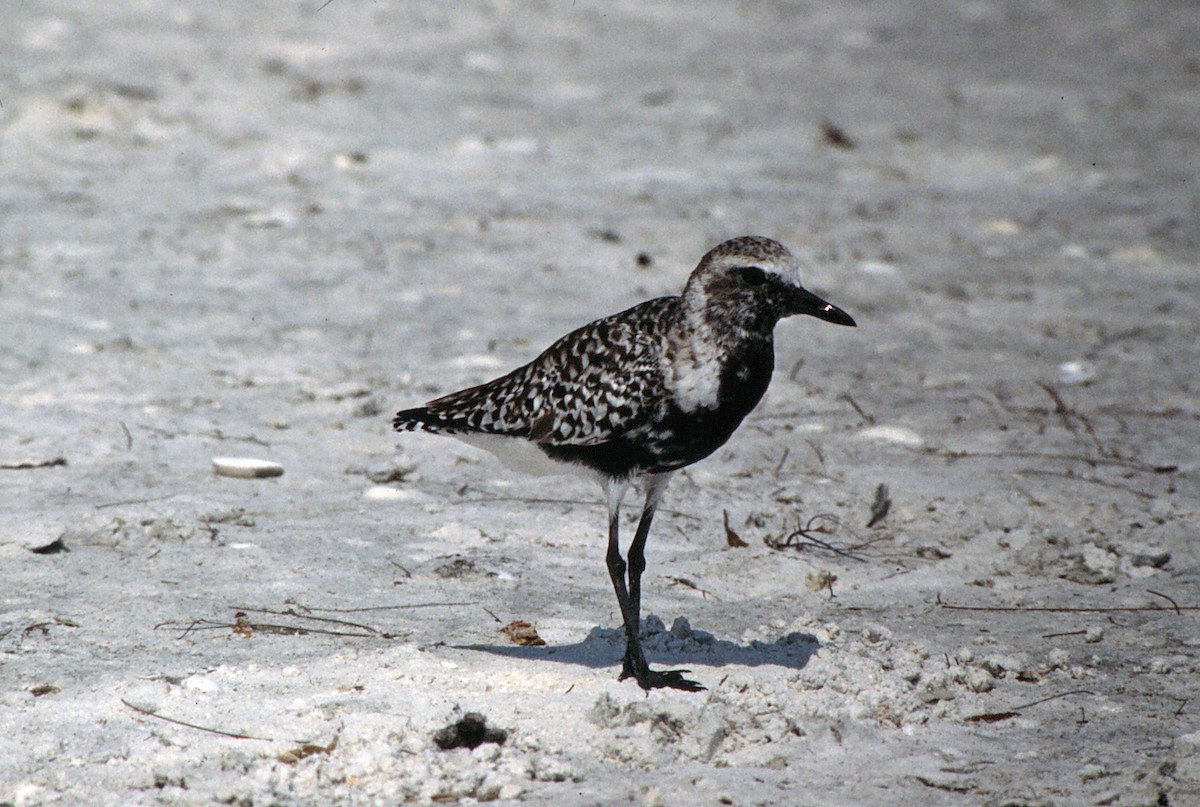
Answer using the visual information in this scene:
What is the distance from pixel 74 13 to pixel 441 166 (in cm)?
502

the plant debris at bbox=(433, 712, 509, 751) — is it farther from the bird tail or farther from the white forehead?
the white forehead

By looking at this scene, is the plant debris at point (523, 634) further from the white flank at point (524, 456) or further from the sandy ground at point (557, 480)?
the white flank at point (524, 456)

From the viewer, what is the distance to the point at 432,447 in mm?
Answer: 6809

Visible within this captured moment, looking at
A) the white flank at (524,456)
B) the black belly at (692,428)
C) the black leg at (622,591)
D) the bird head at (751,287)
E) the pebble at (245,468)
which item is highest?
the bird head at (751,287)

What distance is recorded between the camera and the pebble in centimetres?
621

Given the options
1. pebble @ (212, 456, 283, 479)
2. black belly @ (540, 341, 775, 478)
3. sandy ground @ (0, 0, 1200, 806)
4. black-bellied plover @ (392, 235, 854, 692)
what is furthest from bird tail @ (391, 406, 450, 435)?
pebble @ (212, 456, 283, 479)

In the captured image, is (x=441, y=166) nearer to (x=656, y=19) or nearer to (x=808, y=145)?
(x=808, y=145)

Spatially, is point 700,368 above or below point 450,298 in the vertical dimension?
above

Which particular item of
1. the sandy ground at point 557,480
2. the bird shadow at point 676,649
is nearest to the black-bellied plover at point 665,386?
the bird shadow at point 676,649

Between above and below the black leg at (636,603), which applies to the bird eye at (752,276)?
above

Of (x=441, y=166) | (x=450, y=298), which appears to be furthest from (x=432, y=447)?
(x=441, y=166)

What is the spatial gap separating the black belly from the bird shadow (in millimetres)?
606

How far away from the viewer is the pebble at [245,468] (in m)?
6.21

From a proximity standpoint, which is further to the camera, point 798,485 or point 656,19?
point 656,19
